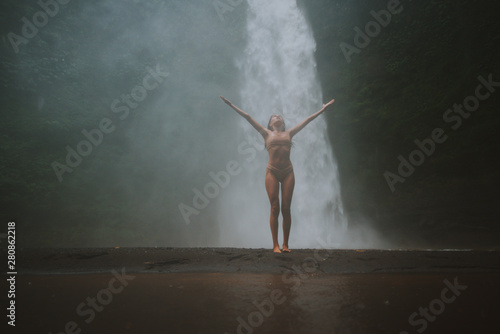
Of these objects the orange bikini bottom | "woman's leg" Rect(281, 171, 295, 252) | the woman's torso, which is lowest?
"woman's leg" Rect(281, 171, 295, 252)

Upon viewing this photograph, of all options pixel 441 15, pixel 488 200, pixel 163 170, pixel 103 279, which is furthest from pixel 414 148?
pixel 103 279

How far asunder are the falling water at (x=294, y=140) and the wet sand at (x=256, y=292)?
6.33m

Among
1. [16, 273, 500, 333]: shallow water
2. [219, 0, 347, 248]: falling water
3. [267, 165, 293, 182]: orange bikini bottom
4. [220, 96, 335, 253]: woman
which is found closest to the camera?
[16, 273, 500, 333]: shallow water

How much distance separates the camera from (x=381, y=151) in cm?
1070

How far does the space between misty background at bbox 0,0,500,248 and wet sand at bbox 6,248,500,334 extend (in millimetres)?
6710

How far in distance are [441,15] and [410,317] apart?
39.4 feet

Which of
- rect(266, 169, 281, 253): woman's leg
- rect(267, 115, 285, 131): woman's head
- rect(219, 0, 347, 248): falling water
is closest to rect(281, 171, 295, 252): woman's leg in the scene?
rect(266, 169, 281, 253): woman's leg

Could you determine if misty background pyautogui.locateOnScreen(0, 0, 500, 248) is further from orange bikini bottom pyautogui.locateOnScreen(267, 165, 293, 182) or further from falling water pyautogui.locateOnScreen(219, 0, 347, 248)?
orange bikini bottom pyautogui.locateOnScreen(267, 165, 293, 182)

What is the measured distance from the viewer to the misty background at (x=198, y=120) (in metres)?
9.22

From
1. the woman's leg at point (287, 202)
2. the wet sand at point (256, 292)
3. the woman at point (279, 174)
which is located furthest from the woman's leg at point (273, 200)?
the wet sand at point (256, 292)

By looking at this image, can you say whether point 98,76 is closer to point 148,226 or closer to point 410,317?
point 148,226

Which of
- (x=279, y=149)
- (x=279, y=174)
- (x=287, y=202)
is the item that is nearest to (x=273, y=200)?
(x=287, y=202)

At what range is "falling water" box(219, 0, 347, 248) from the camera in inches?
404

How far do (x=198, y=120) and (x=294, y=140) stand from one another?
4.67m
